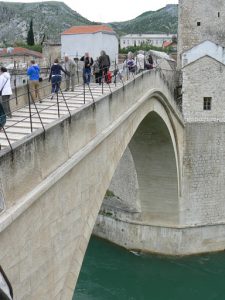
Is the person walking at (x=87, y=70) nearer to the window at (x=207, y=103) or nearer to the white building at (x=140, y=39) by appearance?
the window at (x=207, y=103)

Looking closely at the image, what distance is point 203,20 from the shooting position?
21344mm

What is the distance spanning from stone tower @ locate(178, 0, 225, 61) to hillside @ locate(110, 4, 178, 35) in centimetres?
11223

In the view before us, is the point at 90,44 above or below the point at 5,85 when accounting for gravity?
above

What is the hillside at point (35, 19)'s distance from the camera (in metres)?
120

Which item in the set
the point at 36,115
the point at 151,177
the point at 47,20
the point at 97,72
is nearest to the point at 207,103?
the point at 151,177

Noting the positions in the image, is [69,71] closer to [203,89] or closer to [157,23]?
[203,89]

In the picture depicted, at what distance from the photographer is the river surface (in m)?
17.9

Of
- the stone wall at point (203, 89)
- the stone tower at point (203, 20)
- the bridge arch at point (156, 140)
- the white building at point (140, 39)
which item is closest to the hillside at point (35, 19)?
the white building at point (140, 39)

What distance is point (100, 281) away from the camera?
60.6 ft

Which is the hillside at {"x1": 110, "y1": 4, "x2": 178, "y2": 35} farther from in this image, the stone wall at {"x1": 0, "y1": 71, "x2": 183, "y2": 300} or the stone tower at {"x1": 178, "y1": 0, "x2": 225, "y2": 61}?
the stone wall at {"x1": 0, "y1": 71, "x2": 183, "y2": 300}

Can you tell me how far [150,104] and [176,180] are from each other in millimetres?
5954

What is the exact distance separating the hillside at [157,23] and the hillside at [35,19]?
16939 millimetres

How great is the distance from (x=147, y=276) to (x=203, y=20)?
1168 cm

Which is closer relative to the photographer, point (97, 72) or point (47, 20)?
point (97, 72)
